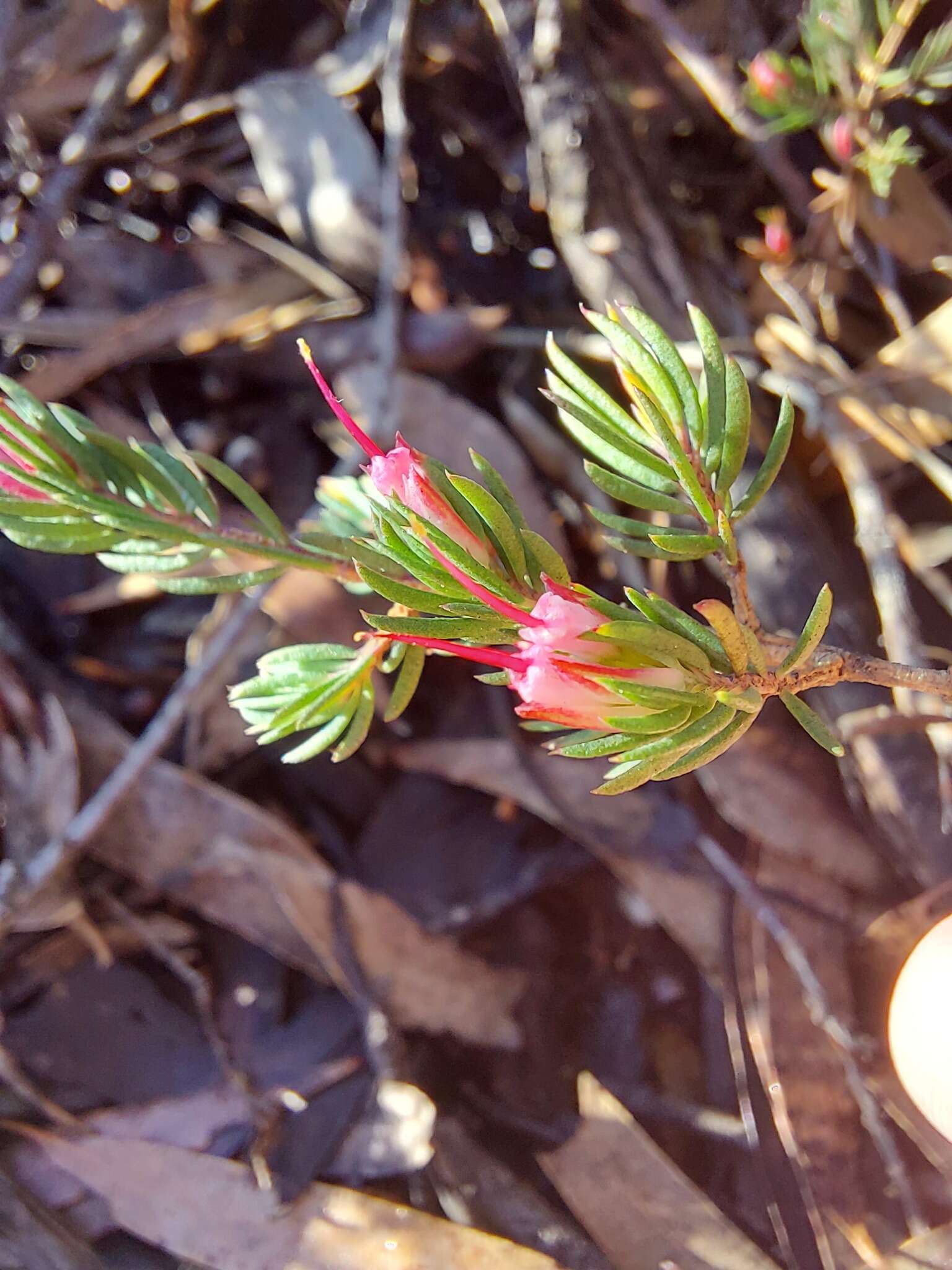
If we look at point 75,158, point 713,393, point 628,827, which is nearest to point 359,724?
point 713,393

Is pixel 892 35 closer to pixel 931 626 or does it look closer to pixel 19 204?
pixel 931 626

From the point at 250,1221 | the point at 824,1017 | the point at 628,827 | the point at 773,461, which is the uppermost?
the point at 773,461

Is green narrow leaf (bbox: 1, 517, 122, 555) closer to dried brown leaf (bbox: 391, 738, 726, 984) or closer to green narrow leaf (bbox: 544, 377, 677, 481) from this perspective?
green narrow leaf (bbox: 544, 377, 677, 481)

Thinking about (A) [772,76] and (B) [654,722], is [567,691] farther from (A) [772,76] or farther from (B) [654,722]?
(A) [772,76]

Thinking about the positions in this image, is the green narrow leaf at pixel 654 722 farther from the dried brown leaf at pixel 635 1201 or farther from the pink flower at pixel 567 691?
the dried brown leaf at pixel 635 1201

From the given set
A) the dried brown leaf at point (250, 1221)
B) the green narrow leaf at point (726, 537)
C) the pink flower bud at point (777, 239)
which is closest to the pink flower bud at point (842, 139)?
the pink flower bud at point (777, 239)

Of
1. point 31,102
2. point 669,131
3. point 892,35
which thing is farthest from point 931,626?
point 31,102
